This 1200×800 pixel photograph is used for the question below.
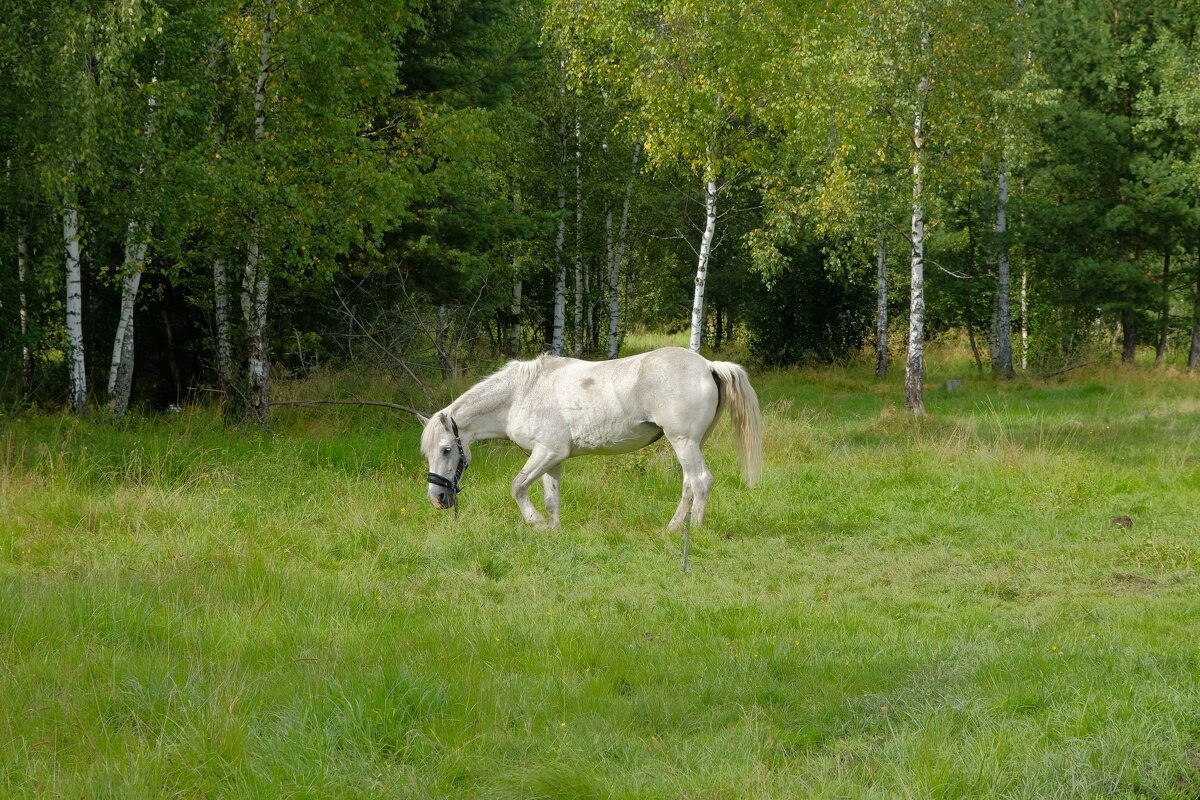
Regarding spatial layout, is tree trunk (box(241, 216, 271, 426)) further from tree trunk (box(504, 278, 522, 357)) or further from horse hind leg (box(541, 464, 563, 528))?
tree trunk (box(504, 278, 522, 357))

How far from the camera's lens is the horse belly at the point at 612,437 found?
1000cm

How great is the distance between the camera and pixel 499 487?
36.4ft

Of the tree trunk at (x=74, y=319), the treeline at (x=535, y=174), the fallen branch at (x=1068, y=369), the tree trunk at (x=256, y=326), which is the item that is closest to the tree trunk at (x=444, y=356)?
the treeline at (x=535, y=174)

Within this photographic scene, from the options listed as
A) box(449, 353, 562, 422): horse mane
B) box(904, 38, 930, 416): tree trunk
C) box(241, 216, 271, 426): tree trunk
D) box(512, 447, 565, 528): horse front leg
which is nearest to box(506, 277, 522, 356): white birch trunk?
box(904, 38, 930, 416): tree trunk

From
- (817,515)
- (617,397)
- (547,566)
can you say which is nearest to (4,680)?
(547,566)

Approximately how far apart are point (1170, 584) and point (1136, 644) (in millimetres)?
2054

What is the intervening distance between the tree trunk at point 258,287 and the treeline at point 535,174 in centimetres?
5

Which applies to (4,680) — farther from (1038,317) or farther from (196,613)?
(1038,317)

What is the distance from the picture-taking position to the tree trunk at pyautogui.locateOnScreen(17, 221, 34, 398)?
528 inches

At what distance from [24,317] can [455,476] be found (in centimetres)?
847

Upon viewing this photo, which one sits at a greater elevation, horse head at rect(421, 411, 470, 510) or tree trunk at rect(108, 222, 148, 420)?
tree trunk at rect(108, 222, 148, 420)

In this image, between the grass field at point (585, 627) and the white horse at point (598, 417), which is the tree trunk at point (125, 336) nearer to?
the grass field at point (585, 627)

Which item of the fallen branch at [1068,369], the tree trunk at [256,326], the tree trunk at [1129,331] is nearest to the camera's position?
the tree trunk at [256,326]

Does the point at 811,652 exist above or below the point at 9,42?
below
